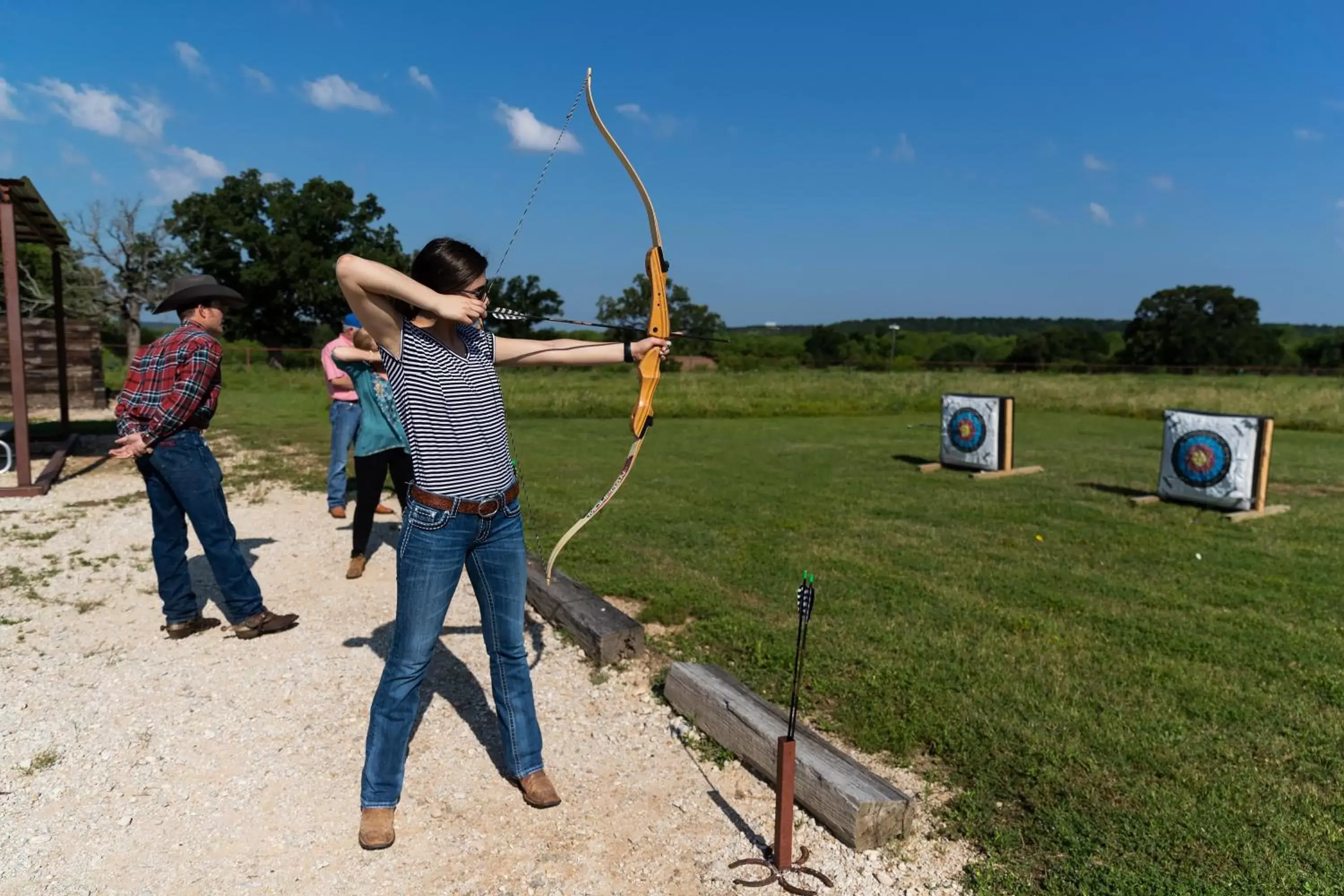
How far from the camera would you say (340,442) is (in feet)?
23.1

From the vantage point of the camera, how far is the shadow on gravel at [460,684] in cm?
343

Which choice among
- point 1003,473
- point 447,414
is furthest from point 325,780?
point 1003,473

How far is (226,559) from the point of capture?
168 inches

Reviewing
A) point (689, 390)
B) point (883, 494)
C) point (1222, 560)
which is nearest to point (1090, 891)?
point (1222, 560)

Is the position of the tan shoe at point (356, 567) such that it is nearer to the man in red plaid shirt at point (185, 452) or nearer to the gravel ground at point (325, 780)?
the gravel ground at point (325, 780)

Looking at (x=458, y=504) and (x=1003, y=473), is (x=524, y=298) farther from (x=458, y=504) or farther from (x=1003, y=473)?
(x=1003, y=473)

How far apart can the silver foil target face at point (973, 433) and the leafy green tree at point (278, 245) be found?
33.5 meters

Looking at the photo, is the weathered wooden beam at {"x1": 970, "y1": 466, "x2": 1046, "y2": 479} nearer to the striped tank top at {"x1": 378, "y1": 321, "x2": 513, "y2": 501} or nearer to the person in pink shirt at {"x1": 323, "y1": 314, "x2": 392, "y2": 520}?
the person in pink shirt at {"x1": 323, "y1": 314, "x2": 392, "y2": 520}

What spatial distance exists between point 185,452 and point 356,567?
1630 millimetres

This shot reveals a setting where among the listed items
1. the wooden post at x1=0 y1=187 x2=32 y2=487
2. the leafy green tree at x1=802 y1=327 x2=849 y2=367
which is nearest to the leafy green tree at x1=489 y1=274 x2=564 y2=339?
the wooden post at x1=0 y1=187 x2=32 y2=487

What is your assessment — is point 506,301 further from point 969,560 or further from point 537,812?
point 969,560

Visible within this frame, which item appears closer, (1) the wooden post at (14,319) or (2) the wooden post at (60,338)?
(1) the wooden post at (14,319)

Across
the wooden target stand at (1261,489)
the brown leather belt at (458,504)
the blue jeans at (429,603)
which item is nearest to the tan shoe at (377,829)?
the blue jeans at (429,603)

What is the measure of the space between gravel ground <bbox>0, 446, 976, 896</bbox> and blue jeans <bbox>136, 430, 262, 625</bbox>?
214 mm
